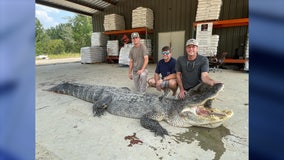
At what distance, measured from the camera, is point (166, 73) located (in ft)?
10.8

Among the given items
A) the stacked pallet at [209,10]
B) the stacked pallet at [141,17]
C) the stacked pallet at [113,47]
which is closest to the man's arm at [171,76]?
the stacked pallet at [209,10]

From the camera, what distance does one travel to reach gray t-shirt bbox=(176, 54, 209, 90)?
2.45m

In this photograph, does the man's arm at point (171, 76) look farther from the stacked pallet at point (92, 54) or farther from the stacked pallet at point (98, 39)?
the stacked pallet at point (98, 39)

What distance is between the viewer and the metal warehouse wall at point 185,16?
7.29 metres

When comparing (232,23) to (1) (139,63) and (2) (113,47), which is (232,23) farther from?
(2) (113,47)

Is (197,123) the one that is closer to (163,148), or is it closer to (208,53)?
(163,148)

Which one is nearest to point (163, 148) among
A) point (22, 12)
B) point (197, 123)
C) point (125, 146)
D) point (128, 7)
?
point (125, 146)

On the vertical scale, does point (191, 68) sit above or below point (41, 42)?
below

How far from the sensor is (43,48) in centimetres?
2550

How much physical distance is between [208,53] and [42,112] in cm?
602

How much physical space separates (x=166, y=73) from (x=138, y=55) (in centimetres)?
75

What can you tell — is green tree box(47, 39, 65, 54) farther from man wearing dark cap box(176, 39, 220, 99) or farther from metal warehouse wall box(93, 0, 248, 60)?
man wearing dark cap box(176, 39, 220, 99)

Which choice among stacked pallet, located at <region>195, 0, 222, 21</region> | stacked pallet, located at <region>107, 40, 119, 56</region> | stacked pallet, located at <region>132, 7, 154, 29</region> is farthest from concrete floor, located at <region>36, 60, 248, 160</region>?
stacked pallet, located at <region>107, 40, 119, 56</region>

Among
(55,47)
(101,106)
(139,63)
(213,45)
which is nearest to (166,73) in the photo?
(139,63)
